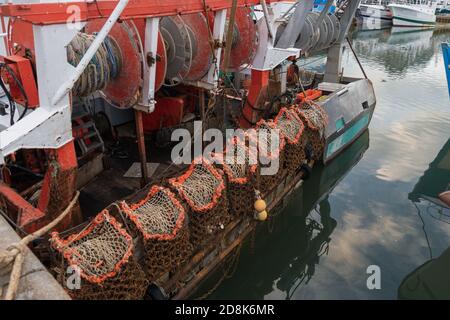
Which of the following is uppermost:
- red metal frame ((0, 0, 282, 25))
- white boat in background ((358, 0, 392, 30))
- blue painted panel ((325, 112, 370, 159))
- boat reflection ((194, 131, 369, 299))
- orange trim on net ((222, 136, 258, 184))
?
white boat in background ((358, 0, 392, 30))

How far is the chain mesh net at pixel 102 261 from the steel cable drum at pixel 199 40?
4.22 meters

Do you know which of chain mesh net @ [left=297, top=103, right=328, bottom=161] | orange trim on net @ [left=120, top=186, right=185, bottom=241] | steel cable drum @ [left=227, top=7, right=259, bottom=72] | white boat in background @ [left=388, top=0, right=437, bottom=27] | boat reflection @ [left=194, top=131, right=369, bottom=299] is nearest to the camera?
orange trim on net @ [left=120, top=186, right=185, bottom=241]

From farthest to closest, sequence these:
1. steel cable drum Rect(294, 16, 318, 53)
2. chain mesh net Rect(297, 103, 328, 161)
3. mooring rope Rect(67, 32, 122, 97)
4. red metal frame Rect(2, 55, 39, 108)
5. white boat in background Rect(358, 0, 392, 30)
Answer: white boat in background Rect(358, 0, 392, 30), steel cable drum Rect(294, 16, 318, 53), chain mesh net Rect(297, 103, 328, 161), mooring rope Rect(67, 32, 122, 97), red metal frame Rect(2, 55, 39, 108)

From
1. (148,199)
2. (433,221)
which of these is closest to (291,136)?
(148,199)

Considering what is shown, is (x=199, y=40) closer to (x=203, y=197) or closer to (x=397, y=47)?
(x=203, y=197)

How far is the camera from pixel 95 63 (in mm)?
5418

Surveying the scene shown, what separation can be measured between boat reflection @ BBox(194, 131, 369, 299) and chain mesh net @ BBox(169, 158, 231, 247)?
59.3 inches

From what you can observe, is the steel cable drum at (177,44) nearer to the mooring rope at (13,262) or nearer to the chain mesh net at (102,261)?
the chain mesh net at (102,261)

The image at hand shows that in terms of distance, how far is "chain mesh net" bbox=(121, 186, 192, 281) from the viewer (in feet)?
14.2

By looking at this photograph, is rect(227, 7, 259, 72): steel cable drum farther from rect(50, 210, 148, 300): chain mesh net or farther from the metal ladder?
rect(50, 210, 148, 300): chain mesh net

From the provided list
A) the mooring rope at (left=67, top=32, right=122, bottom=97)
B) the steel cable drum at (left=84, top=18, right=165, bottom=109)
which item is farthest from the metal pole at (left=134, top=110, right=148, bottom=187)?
the mooring rope at (left=67, top=32, right=122, bottom=97)

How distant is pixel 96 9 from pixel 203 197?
2.79 metres

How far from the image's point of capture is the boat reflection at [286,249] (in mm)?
6486

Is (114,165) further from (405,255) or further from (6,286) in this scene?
(405,255)
